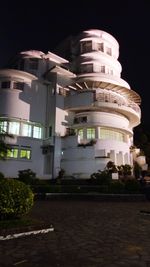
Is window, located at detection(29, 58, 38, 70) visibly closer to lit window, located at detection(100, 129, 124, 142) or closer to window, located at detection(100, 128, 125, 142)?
window, located at detection(100, 128, 125, 142)

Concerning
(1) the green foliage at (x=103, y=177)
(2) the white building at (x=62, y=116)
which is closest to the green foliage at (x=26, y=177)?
(2) the white building at (x=62, y=116)

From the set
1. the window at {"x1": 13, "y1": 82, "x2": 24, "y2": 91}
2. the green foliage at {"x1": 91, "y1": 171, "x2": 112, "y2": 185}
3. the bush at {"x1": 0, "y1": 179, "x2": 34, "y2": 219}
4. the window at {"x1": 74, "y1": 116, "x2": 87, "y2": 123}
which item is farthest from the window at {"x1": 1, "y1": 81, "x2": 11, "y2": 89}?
the bush at {"x1": 0, "y1": 179, "x2": 34, "y2": 219}

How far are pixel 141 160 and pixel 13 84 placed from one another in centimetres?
2417

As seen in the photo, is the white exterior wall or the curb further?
the white exterior wall

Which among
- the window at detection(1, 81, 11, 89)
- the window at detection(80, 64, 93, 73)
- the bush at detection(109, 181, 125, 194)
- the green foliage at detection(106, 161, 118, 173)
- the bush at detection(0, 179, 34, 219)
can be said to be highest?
the window at detection(80, 64, 93, 73)

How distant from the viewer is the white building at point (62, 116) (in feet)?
120

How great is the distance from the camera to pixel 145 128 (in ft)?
209

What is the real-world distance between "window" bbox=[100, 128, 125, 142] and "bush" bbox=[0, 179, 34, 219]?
30.1 m

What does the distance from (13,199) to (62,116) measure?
3210 cm

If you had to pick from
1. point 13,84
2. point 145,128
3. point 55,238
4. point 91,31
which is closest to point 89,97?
point 13,84

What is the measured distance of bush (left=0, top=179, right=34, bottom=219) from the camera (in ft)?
26.5

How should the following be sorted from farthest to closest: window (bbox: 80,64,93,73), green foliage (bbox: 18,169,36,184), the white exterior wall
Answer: window (bbox: 80,64,93,73)
the white exterior wall
green foliage (bbox: 18,169,36,184)

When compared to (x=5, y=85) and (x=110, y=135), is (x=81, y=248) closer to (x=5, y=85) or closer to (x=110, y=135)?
(x=110, y=135)

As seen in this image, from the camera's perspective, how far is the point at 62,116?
131 feet
